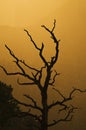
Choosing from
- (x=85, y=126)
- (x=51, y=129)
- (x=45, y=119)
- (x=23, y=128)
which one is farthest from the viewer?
(x=85, y=126)

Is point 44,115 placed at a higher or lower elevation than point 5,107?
lower

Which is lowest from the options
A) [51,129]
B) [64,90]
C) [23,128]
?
[23,128]

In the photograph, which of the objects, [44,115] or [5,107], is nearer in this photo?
[44,115]

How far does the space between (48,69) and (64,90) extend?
168794mm

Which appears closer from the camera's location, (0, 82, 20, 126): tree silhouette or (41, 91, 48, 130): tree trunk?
(41, 91, 48, 130): tree trunk

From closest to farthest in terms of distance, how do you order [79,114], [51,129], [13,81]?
[51,129], [79,114], [13,81]

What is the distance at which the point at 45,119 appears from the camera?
349 inches

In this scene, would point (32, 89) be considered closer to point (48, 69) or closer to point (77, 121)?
point (77, 121)

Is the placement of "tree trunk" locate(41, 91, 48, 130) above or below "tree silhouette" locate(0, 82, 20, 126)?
below

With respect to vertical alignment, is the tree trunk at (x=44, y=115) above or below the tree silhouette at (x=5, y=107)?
below

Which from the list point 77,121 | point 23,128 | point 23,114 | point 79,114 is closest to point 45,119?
point 23,114

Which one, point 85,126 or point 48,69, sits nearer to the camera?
point 48,69

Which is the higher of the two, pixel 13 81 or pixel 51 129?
pixel 13 81

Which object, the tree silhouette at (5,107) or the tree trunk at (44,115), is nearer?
the tree trunk at (44,115)
